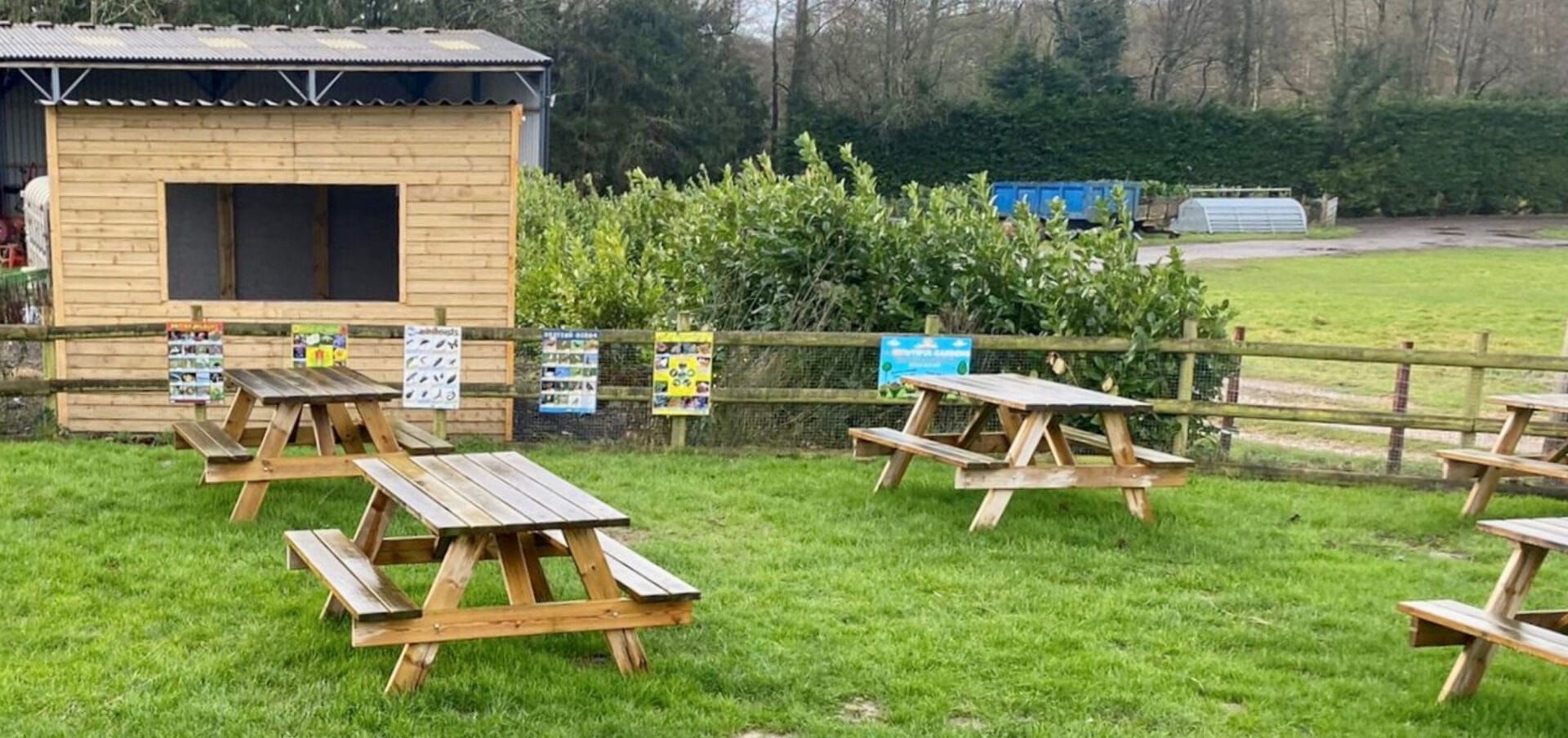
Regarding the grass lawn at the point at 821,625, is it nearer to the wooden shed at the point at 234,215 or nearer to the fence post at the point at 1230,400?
the wooden shed at the point at 234,215

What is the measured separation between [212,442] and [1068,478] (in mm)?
4558

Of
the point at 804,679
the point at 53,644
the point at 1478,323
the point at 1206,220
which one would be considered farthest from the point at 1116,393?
the point at 1206,220

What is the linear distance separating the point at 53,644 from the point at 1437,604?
499 centimetres

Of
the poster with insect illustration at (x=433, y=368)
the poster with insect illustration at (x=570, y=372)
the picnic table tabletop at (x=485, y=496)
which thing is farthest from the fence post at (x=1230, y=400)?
the picnic table tabletop at (x=485, y=496)

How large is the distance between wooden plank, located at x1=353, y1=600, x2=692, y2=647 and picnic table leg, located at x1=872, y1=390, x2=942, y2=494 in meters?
3.50

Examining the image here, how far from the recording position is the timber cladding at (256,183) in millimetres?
9266

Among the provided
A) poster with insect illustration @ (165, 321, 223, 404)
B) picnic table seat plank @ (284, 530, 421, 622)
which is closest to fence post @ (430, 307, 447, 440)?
poster with insect illustration @ (165, 321, 223, 404)

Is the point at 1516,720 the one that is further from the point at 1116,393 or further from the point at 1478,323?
the point at 1478,323

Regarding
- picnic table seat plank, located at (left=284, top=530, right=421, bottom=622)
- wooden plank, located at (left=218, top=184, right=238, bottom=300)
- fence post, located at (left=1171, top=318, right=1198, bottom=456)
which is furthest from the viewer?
wooden plank, located at (left=218, top=184, right=238, bottom=300)

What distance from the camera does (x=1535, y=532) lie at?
15.5ft

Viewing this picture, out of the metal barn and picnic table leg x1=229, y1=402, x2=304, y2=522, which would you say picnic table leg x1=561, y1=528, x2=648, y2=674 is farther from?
the metal barn

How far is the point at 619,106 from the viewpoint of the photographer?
4034 centimetres

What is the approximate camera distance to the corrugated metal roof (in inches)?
608

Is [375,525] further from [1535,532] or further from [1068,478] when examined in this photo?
[1535,532]
